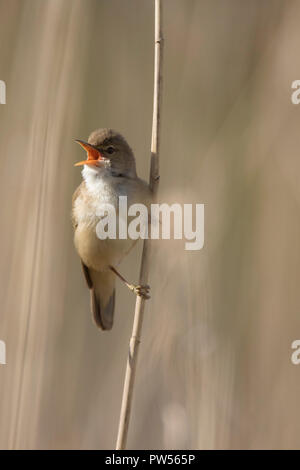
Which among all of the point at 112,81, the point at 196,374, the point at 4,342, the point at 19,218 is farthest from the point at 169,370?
the point at 112,81

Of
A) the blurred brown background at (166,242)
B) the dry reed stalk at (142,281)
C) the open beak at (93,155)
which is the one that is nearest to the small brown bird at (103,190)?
the open beak at (93,155)

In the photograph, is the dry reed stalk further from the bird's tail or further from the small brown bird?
the bird's tail

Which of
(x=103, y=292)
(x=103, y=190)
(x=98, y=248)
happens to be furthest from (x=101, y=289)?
(x=103, y=190)

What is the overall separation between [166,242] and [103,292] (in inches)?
22.2

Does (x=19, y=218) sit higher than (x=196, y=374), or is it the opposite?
(x=19, y=218)

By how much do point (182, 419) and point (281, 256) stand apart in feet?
4.03

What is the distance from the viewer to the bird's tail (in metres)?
3.54

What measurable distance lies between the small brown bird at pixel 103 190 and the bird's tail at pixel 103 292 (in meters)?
0.17

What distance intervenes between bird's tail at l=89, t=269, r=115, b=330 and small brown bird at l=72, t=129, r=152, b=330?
167mm

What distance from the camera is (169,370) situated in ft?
10.5

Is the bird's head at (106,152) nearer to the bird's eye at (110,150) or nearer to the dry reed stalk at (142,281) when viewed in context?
the bird's eye at (110,150)

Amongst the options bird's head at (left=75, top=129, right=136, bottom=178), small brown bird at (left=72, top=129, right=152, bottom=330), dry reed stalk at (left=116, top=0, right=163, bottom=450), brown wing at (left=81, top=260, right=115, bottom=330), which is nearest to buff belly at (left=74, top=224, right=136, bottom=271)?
small brown bird at (left=72, top=129, right=152, bottom=330)

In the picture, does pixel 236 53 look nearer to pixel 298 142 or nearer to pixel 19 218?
pixel 298 142

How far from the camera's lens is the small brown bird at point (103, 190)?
318cm
